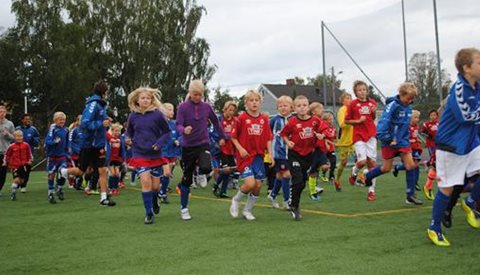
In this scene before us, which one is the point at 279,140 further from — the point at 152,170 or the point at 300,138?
the point at 152,170

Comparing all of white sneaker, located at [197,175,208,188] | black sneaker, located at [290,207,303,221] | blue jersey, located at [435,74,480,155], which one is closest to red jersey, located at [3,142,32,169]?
white sneaker, located at [197,175,208,188]

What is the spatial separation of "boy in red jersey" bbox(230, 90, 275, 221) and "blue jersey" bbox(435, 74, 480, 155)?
2830 millimetres

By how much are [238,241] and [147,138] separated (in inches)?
96.1

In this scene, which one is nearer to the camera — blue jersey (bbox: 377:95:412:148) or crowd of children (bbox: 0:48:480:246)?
crowd of children (bbox: 0:48:480:246)

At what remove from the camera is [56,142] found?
39.1ft

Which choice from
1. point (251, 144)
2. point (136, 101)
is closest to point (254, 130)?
point (251, 144)

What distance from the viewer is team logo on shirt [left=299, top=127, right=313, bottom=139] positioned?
7996mm

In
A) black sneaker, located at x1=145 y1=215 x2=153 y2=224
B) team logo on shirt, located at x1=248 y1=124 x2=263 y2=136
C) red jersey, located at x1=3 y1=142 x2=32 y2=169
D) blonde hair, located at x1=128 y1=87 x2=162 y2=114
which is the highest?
blonde hair, located at x1=128 y1=87 x2=162 y2=114

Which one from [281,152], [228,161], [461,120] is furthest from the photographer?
[228,161]

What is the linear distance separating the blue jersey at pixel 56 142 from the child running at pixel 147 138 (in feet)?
14.0

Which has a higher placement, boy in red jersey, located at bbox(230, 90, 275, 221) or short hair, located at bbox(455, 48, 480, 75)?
short hair, located at bbox(455, 48, 480, 75)

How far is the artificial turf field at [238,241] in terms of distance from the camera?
16.4 feet

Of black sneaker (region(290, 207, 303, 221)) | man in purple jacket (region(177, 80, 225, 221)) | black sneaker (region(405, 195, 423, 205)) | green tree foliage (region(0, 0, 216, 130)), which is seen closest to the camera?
black sneaker (region(290, 207, 303, 221))

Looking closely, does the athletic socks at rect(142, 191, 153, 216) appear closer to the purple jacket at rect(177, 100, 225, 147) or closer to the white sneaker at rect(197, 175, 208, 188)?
the purple jacket at rect(177, 100, 225, 147)
